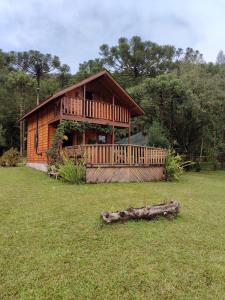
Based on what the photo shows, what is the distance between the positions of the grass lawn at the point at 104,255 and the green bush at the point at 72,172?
394 cm

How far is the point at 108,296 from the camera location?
108 inches

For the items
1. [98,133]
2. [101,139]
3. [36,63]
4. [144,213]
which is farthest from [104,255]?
[36,63]

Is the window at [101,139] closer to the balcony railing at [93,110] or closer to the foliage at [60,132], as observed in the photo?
the balcony railing at [93,110]

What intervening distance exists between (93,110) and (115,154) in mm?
4634

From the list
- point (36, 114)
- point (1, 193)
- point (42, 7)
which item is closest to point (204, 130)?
point (36, 114)

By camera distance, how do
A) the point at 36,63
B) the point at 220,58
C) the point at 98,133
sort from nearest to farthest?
1. the point at 98,133
2. the point at 36,63
3. the point at 220,58

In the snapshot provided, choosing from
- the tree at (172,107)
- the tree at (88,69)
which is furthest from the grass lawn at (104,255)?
the tree at (88,69)

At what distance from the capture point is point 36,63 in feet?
114

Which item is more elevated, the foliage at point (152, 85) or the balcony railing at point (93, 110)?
the foliage at point (152, 85)

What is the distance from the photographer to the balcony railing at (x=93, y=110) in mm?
13953

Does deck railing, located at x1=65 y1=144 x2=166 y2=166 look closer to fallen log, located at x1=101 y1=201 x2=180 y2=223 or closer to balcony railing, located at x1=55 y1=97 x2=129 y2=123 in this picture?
balcony railing, located at x1=55 y1=97 x2=129 y2=123

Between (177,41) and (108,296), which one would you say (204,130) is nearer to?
(177,41)

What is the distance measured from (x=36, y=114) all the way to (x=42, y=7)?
7.44m

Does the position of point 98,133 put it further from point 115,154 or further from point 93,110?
point 115,154
